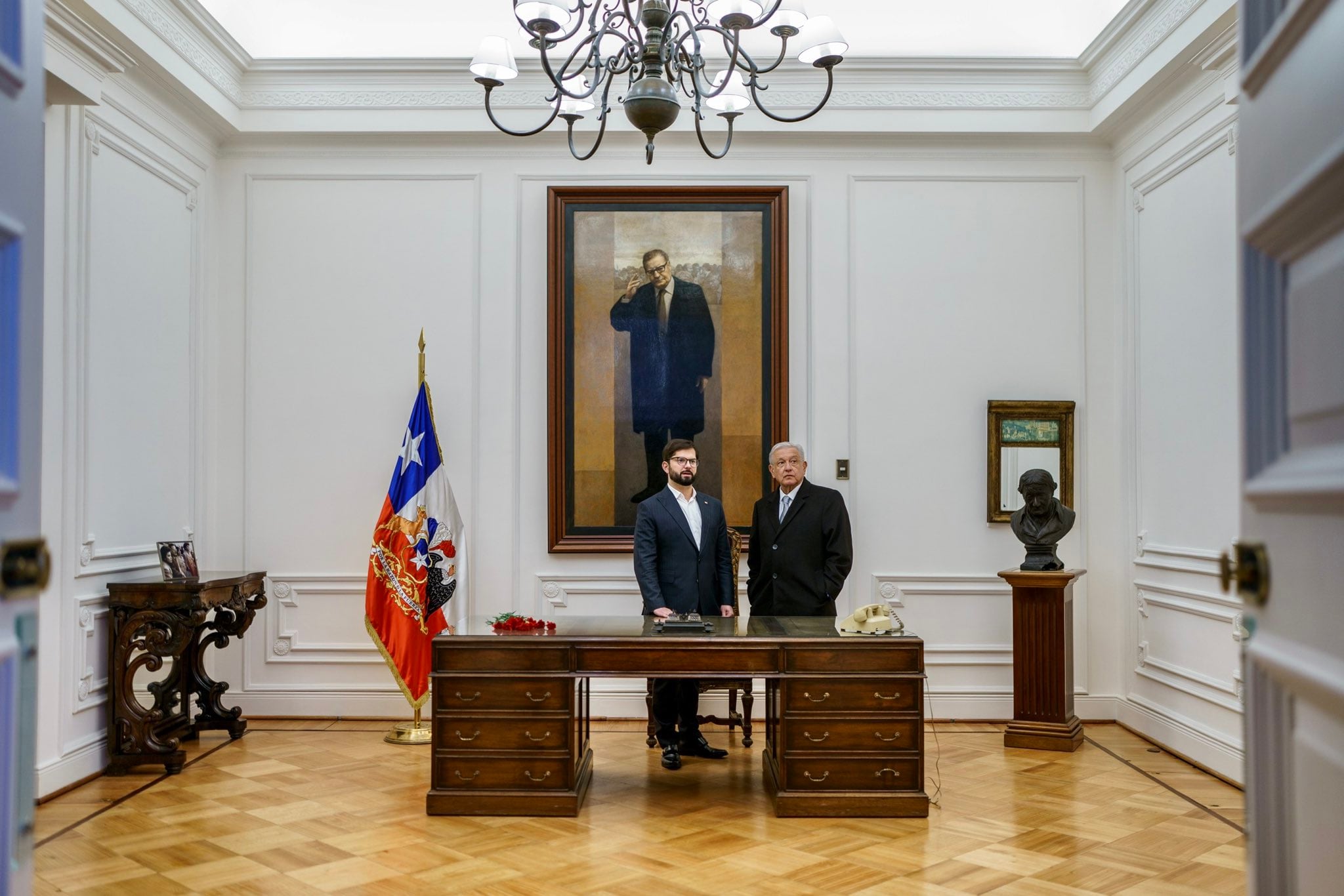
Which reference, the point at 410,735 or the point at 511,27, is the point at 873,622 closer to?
the point at 410,735

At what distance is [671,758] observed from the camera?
5.52 meters

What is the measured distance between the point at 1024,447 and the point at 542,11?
14.2 ft

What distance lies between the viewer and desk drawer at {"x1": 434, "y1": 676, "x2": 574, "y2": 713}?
4641 mm

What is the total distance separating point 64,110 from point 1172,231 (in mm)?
5816

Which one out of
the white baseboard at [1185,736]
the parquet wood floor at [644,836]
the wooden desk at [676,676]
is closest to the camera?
the parquet wood floor at [644,836]

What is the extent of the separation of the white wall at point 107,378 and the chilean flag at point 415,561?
126cm

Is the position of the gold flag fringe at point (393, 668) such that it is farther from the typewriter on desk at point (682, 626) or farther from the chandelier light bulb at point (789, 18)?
the chandelier light bulb at point (789, 18)

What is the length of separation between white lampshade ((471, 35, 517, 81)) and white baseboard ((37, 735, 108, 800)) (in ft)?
11.8

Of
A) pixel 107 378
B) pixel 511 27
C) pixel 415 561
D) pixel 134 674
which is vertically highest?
pixel 511 27

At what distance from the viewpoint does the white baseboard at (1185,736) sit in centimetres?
532

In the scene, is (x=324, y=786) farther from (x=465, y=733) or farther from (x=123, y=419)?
(x=123, y=419)

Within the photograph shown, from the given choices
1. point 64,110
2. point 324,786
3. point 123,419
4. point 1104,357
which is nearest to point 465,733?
point 324,786

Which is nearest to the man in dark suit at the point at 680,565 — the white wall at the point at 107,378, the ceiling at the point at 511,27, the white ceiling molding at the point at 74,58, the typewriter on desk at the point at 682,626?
the typewriter on desk at the point at 682,626

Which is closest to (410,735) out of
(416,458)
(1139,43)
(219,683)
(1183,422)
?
(219,683)
